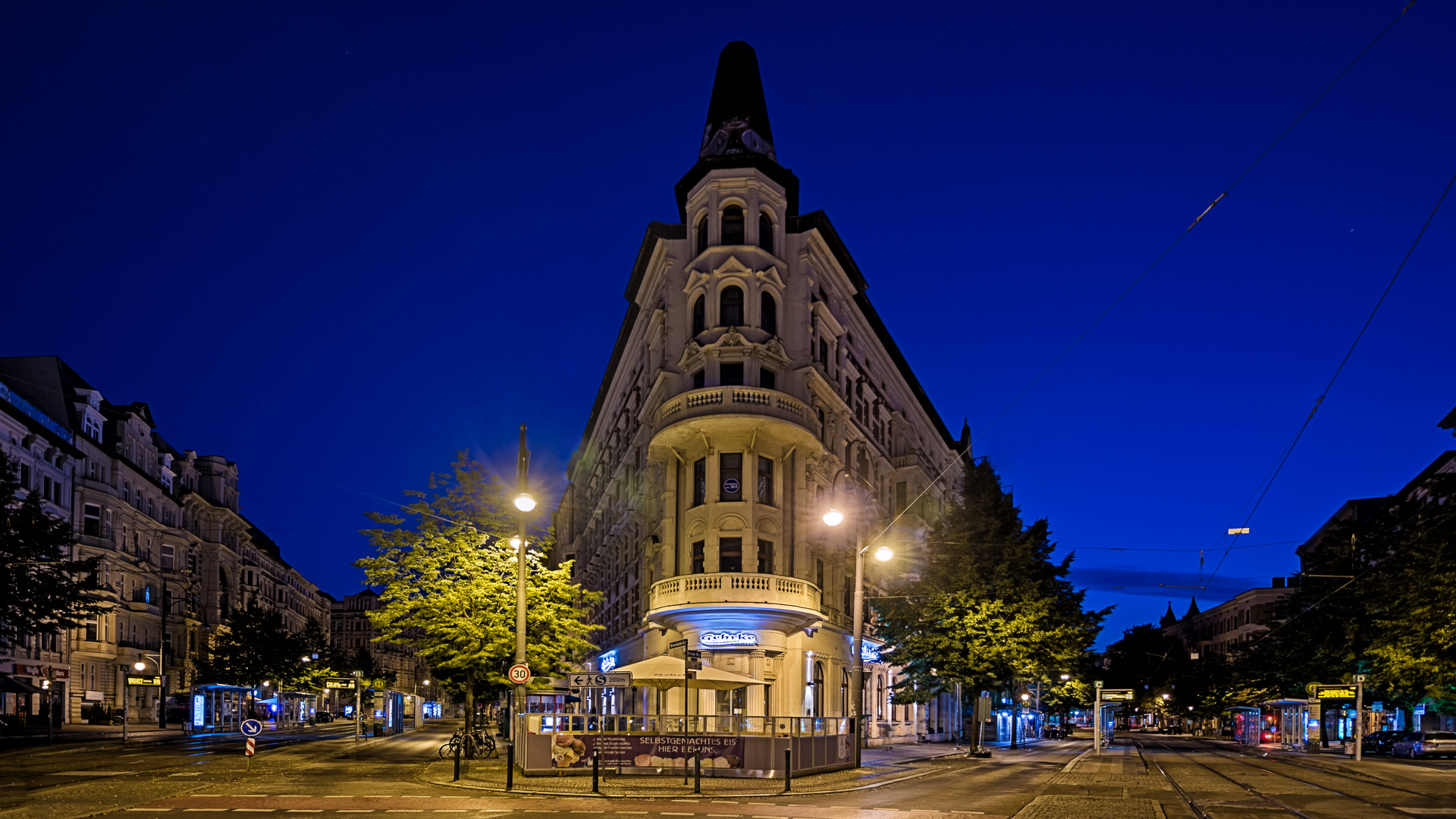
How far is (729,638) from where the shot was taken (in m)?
40.3

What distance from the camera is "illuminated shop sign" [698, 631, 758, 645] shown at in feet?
131

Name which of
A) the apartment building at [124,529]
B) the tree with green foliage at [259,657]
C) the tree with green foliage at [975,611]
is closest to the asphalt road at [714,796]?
the tree with green foliage at [975,611]

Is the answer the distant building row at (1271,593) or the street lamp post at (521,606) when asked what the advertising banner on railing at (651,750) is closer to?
the street lamp post at (521,606)

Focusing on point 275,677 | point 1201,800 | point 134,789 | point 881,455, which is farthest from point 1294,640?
point 275,677

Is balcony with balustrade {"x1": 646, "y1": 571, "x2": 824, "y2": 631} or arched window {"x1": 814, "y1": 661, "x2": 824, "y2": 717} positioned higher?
balcony with balustrade {"x1": 646, "y1": 571, "x2": 824, "y2": 631}

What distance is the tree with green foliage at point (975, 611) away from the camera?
47.9 m

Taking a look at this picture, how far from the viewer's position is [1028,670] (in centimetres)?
4850

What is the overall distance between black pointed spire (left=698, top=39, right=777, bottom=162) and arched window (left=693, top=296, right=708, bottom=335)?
5880mm

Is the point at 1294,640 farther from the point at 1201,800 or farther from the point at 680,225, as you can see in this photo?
the point at 1201,800

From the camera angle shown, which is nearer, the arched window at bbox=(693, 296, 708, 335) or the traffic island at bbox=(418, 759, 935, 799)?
the traffic island at bbox=(418, 759, 935, 799)

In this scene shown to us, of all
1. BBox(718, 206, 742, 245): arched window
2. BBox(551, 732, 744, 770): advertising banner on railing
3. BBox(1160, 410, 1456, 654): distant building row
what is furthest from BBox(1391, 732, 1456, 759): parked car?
BBox(551, 732, 744, 770): advertising banner on railing

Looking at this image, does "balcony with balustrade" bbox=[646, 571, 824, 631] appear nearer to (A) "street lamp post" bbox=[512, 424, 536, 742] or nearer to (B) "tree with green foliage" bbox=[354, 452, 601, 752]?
(B) "tree with green foliage" bbox=[354, 452, 601, 752]

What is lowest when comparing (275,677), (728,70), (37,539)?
(275,677)

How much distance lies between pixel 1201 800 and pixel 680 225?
30565 mm
